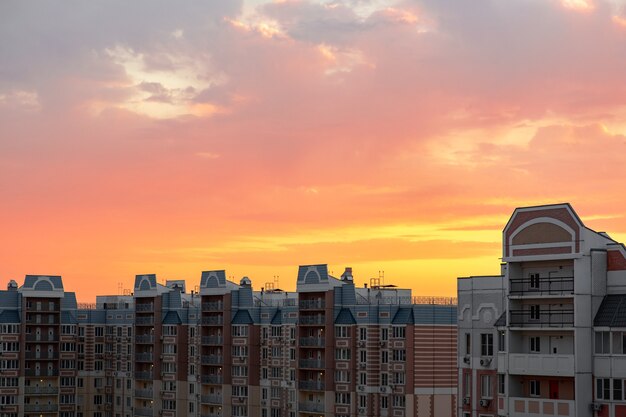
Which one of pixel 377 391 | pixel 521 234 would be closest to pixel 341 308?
pixel 377 391

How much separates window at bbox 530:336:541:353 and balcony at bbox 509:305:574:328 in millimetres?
1181

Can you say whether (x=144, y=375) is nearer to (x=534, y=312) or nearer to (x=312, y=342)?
(x=312, y=342)

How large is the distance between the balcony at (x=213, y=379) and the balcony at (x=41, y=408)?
26.8m

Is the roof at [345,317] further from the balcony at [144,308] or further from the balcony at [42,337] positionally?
the balcony at [42,337]

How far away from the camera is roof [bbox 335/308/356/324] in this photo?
11489 centimetres

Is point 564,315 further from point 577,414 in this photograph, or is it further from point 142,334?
point 142,334

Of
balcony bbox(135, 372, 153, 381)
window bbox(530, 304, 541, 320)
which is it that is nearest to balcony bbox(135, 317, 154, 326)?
balcony bbox(135, 372, 153, 381)

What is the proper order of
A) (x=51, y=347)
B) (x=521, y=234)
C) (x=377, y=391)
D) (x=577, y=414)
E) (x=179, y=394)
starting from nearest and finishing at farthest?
(x=577, y=414) < (x=521, y=234) < (x=377, y=391) < (x=179, y=394) < (x=51, y=347)

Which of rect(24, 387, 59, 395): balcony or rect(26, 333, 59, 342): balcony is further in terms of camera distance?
rect(24, 387, 59, 395): balcony

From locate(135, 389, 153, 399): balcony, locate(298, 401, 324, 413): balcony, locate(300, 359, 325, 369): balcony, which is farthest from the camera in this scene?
locate(135, 389, 153, 399): balcony

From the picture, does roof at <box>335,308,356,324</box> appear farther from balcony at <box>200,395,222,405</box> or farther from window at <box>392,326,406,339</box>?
balcony at <box>200,395,222,405</box>

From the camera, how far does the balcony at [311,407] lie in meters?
117

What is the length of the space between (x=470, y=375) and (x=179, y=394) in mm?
64968

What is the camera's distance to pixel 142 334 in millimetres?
145750
